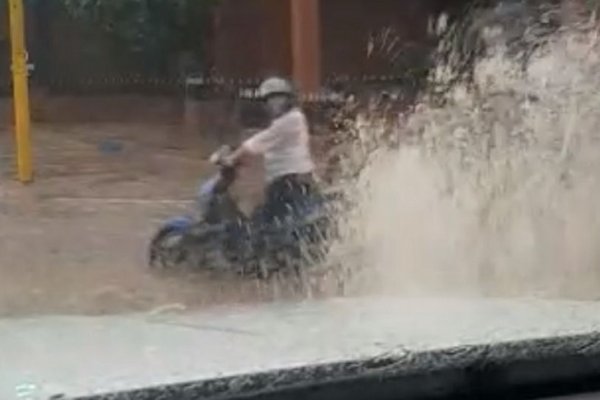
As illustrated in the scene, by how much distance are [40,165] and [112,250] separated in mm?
5526

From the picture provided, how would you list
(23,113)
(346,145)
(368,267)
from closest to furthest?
(368,267)
(346,145)
(23,113)

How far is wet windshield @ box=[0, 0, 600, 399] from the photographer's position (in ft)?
10.4

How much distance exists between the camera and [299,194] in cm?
841

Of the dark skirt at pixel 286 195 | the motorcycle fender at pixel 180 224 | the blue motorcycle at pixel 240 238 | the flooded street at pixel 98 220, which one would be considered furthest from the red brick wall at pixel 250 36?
the dark skirt at pixel 286 195

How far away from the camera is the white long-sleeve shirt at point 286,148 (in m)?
8.60

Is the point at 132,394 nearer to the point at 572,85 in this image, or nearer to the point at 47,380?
the point at 47,380

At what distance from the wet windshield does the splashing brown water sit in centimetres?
2

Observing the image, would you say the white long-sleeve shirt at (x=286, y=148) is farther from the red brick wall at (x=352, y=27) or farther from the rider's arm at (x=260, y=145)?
the red brick wall at (x=352, y=27)

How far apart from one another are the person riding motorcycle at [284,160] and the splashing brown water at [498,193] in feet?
1.27

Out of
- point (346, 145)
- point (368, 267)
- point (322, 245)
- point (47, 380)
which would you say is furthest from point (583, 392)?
point (346, 145)

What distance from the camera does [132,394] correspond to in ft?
7.27

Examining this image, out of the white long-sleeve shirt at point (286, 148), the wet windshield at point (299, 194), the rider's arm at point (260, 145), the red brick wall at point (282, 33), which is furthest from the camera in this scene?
the red brick wall at point (282, 33)

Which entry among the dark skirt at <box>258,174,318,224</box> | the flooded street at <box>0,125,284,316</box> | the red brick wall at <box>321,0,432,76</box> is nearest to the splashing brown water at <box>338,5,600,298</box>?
the dark skirt at <box>258,174,318,224</box>

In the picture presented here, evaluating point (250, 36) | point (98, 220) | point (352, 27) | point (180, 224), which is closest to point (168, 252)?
point (180, 224)
